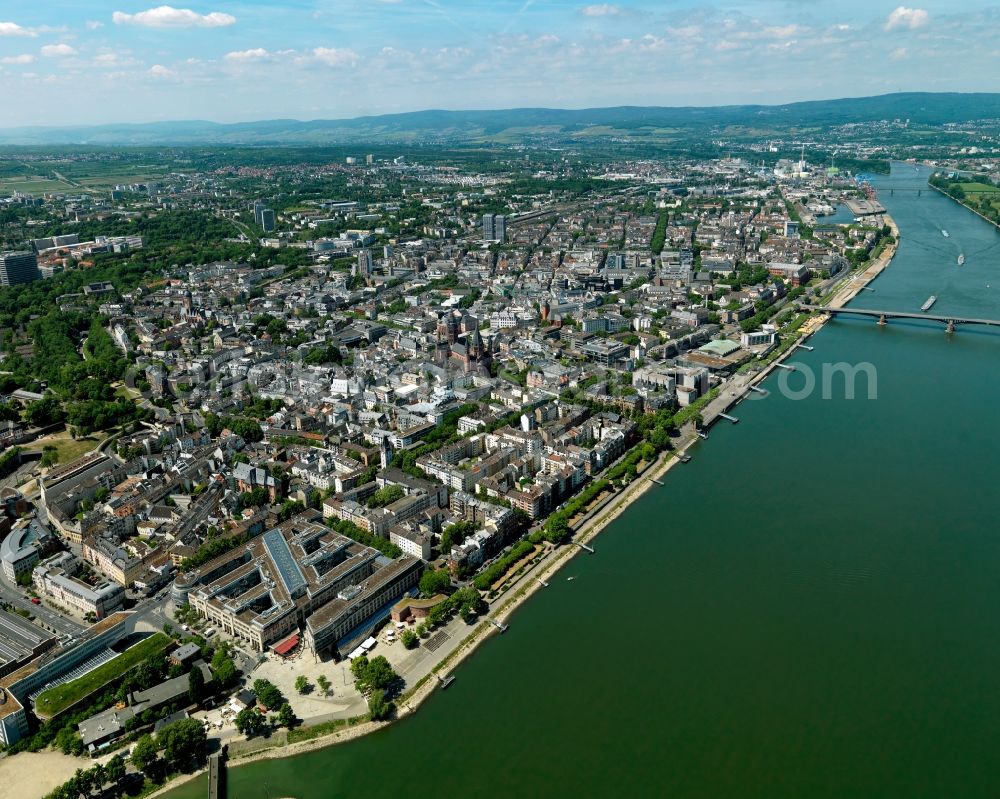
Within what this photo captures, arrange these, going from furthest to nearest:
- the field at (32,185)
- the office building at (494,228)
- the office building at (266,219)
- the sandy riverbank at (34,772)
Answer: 1. the field at (32,185)
2. the office building at (266,219)
3. the office building at (494,228)
4. the sandy riverbank at (34,772)

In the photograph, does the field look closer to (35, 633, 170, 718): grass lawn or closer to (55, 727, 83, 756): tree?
(35, 633, 170, 718): grass lawn

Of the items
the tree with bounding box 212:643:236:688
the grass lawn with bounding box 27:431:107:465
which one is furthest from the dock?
the grass lawn with bounding box 27:431:107:465

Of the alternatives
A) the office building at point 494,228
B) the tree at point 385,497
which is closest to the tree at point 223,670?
the tree at point 385,497

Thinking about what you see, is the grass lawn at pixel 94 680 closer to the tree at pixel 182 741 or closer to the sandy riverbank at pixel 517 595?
the tree at pixel 182 741

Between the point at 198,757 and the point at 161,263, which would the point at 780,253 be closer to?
the point at 161,263

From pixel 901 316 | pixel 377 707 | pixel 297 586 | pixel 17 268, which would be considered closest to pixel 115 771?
pixel 377 707

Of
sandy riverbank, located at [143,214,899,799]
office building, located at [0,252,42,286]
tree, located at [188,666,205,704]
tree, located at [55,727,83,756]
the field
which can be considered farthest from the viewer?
the field

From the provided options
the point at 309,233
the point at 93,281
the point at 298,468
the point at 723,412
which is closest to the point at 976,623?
the point at 723,412
